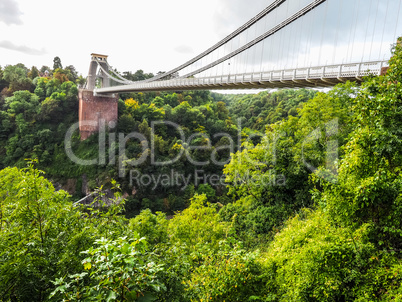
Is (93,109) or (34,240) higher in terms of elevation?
(93,109)

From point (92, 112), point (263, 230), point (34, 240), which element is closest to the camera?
point (34, 240)

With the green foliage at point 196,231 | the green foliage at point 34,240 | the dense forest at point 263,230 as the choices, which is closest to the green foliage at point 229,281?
the dense forest at point 263,230

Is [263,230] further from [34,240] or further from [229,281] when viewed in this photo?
[34,240]

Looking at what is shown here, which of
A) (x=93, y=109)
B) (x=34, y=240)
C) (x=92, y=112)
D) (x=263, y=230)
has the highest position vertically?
(x=93, y=109)

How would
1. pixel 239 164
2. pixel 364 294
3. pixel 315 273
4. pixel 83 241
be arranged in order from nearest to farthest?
pixel 83 241 < pixel 364 294 < pixel 315 273 < pixel 239 164

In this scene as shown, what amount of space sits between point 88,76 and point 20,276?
108 feet

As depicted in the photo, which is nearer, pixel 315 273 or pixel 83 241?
pixel 83 241

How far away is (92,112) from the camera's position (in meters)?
28.5

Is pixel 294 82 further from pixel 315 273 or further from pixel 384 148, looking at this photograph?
pixel 315 273

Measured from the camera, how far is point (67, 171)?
25500 mm

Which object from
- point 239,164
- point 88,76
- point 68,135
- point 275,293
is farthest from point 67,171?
point 275,293

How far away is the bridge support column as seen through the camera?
28.0 meters

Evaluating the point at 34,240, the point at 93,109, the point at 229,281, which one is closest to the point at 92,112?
the point at 93,109

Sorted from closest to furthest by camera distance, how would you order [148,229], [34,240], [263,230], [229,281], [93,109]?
[34,240] → [229,281] → [148,229] → [263,230] → [93,109]
